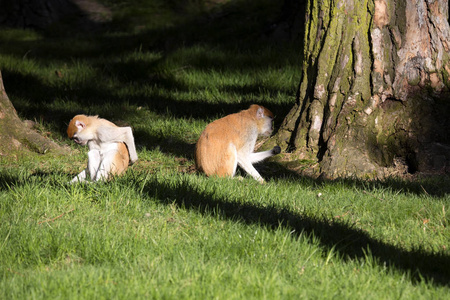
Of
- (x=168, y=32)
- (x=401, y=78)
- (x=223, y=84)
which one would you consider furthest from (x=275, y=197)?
(x=168, y=32)

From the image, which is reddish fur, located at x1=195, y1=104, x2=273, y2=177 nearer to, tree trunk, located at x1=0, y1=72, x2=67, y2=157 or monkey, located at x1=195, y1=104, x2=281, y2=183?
monkey, located at x1=195, y1=104, x2=281, y2=183

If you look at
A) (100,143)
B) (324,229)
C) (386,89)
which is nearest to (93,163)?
(100,143)

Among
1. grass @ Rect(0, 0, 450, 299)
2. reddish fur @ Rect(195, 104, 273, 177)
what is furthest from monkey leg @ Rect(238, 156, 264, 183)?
grass @ Rect(0, 0, 450, 299)

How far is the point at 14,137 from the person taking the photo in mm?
6590

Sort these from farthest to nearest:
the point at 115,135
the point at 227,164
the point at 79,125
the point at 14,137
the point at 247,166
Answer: the point at 14,137, the point at 247,166, the point at 227,164, the point at 115,135, the point at 79,125

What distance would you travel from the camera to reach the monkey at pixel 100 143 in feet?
17.1

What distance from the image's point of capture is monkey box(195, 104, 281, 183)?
5547mm

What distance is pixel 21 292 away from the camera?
121 inches

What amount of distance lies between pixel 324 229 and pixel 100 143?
244 centimetres

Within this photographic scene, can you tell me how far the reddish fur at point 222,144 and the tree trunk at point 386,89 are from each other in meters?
0.84

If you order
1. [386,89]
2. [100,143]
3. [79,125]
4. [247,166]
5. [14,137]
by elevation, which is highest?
[386,89]

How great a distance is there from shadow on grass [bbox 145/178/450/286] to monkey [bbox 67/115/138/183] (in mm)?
614

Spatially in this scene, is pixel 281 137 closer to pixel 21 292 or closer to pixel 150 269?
pixel 150 269

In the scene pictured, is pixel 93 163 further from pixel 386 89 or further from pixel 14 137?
pixel 386 89
